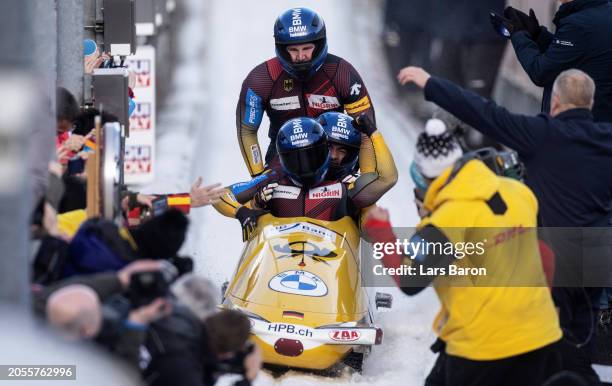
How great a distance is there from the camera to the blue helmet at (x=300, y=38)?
31.5 ft

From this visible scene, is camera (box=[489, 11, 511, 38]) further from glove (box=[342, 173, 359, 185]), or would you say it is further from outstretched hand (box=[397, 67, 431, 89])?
outstretched hand (box=[397, 67, 431, 89])

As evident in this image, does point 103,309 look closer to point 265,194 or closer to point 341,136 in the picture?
point 265,194

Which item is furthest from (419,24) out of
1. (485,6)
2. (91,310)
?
(91,310)

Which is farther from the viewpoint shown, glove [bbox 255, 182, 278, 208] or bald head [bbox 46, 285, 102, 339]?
glove [bbox 255, 182, 278, 208]

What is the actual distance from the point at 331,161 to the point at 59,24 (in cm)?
202

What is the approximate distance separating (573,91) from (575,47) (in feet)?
5.45

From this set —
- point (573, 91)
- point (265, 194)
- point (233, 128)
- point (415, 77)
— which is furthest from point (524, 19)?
point (233, 128)

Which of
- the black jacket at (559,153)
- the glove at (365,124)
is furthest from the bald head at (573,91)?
the glove at (365,124)

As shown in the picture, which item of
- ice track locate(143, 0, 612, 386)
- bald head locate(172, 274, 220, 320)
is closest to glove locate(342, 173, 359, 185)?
ice track locate(143, 0, 612, 386)

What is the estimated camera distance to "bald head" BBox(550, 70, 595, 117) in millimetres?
6809

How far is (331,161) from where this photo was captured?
908cm

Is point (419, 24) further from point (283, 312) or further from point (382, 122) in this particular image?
point (283, 312)

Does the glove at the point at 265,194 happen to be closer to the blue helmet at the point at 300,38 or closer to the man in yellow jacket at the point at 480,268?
the blue helmet at the point at 300,38

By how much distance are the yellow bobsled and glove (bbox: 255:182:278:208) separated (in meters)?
0.12
